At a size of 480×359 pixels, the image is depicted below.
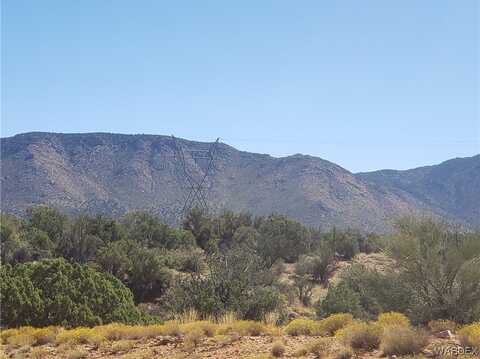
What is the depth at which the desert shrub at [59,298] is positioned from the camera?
53.1ft

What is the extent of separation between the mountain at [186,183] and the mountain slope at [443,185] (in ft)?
1.05

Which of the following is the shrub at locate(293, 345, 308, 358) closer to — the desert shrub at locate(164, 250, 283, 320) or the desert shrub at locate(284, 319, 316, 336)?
the desert shrub at locate(284, 319, 316, 336)

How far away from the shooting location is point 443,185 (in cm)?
12050

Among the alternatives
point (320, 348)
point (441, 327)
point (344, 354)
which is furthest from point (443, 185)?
point (344, 354)

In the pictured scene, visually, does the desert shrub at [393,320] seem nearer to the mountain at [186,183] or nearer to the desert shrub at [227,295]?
the desert shrub at [227,295]

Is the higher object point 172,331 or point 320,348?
point 320,348

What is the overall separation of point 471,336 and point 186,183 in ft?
303

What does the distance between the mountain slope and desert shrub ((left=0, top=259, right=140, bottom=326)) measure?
8601 centimetres

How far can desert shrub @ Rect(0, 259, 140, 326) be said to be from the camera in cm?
1617

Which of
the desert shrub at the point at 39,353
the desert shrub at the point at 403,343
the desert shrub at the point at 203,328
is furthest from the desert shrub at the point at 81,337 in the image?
the desert shrub at the point at 403,343

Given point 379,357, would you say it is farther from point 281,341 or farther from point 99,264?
point 99,264

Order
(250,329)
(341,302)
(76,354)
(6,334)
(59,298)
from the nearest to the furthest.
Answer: (76,354) → (250,329) → (6,334) → (59,298) → (341,302)

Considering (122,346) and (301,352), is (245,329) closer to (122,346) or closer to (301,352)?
(301,352)

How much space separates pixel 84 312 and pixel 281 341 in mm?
7383
